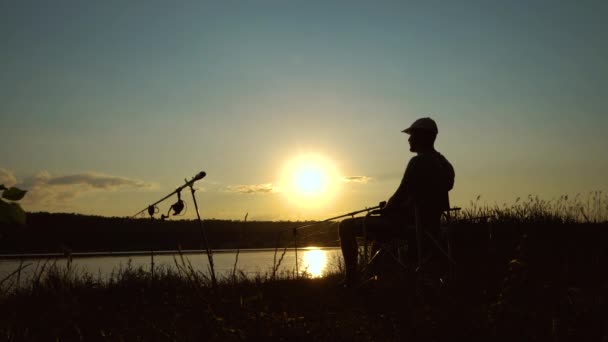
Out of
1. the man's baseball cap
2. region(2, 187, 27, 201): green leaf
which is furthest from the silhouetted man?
region(2, 187, 27, 201): green leaf

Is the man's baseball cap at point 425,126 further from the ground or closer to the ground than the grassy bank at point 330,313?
further from the ground

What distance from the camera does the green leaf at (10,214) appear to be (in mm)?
1444

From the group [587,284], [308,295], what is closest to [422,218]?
[308,295]

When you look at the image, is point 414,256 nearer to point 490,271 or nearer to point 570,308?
point 490,271

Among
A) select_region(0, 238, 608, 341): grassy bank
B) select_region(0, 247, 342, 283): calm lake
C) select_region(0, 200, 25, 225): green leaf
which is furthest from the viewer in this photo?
select_region(0, 247, 342, 283): calm lake

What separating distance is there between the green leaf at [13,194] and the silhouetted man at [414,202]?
4.70 metres

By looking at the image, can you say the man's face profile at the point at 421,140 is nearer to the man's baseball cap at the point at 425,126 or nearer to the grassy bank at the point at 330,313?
the man's baseball cap at the point at 425,126

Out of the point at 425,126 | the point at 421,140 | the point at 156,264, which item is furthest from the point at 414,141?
the point at 156,264

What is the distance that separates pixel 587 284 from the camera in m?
6.83

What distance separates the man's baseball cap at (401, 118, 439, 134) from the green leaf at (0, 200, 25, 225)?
5.20 meters

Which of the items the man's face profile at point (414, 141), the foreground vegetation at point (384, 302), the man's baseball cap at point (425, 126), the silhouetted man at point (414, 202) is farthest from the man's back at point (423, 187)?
the foreground vegetation at point (384, 302)

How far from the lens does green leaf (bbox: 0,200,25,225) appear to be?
144 centimetres

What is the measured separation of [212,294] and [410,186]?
3.63 metres

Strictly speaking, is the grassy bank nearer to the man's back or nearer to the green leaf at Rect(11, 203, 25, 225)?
the green leaf at Rect(11, 203, 25, 225)
